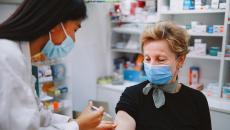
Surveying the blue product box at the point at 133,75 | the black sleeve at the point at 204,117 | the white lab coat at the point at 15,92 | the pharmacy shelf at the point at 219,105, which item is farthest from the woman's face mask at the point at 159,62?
the blue product box at the point at 133,75

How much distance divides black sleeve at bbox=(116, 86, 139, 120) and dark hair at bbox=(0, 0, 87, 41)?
69 cm

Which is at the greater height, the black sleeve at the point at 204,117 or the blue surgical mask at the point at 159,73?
the blue surgical mask at the point at 159,73

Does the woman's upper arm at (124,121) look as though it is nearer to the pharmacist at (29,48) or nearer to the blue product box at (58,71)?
the pharmacist at (29,48)

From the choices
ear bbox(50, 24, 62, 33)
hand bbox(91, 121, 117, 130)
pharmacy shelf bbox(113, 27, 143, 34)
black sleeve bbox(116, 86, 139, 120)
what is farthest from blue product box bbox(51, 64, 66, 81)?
ear bbox(50, 24, 62, 33)

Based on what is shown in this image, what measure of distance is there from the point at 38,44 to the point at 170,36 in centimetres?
80

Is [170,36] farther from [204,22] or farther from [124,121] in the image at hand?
[204,22]

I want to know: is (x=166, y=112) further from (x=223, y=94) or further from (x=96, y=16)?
(x=96, y=16)

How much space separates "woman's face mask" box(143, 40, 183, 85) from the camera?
57.9 inches

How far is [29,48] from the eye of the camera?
3.26 ft

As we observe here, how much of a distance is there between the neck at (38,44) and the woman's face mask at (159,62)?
2.18ft

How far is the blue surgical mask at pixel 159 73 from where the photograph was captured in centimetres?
149

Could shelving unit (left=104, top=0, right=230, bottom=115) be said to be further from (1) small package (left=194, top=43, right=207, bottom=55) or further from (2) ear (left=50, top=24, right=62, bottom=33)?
(2) ear (left=50, top=24, right=62, bottom=33)

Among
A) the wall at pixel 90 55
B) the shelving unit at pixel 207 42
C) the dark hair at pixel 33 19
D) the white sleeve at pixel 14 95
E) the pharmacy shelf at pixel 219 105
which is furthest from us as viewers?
the wall at pixel 90 55

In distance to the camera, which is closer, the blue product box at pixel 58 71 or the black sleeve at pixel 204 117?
the black sleeve at pixel 204 117
